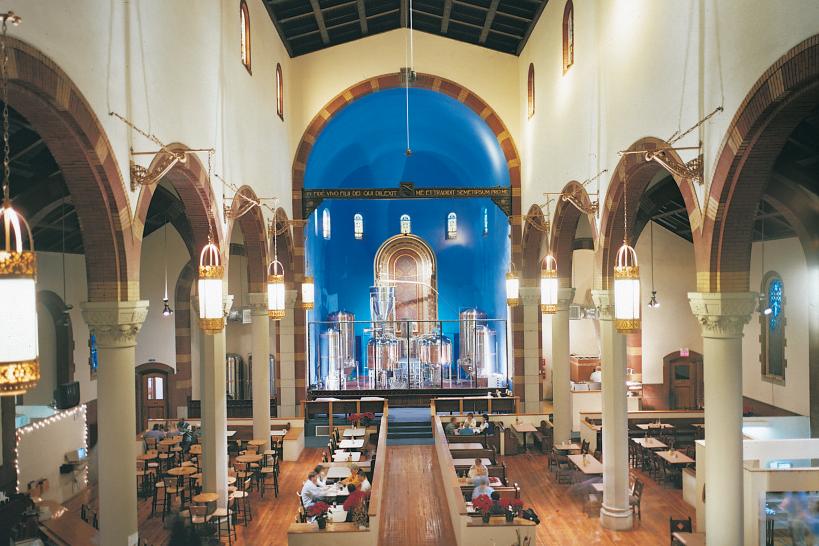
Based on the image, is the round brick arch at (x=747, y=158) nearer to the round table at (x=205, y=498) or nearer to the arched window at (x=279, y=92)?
the round table at (x=205, y=498)

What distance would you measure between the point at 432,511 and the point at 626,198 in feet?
24.7

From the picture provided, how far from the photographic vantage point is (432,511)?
14.5 metres

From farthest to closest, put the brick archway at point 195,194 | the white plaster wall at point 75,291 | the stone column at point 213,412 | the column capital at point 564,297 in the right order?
1. the white plaster wall at point 75,291
2. the column capital at point 564,297
3. the stone column at point 213,412
4. the brick archway at point 195,194

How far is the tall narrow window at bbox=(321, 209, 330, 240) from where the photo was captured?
27566 millimetres

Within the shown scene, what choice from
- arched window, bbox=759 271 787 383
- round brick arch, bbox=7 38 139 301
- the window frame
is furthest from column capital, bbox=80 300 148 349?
arched window, bbox=759 271 787 383

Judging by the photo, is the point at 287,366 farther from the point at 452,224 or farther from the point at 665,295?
the point at 665,295

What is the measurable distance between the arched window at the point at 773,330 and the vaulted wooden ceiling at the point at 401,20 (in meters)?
9.96

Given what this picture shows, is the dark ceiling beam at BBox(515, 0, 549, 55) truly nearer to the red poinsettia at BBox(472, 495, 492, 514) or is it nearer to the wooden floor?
the wooden floor

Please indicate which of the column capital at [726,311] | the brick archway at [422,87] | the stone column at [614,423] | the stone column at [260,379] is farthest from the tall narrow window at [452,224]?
the column capital at [726,311]

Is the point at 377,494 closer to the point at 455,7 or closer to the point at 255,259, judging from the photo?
the point at 255,259

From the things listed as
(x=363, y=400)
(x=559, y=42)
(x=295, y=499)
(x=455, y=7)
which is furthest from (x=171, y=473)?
(x=455, y=7)

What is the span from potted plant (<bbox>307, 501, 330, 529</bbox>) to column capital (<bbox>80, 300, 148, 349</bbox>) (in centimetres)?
385

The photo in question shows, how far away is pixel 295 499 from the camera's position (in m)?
15.6

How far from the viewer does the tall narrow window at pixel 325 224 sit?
27566 mm
